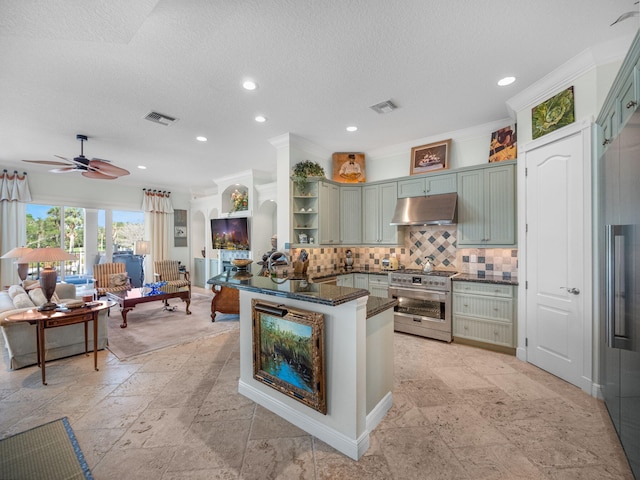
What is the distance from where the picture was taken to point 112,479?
1630mm

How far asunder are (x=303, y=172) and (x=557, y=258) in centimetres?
327

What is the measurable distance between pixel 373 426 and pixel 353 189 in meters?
3.61

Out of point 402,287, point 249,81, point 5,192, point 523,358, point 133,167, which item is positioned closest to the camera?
point 249,81

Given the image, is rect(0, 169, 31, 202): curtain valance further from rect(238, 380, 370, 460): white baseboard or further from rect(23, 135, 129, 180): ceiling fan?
rect(238, 380, 370, 460): white baseboard

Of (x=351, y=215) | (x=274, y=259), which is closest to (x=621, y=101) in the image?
(x=274, y=259)

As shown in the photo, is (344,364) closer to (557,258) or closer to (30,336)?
(557,258)

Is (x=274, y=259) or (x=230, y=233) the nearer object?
(x=274, y=259)

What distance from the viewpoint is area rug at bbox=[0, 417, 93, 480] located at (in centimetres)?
166

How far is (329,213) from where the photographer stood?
4609 mm

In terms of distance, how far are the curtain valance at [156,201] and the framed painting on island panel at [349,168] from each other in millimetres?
5479

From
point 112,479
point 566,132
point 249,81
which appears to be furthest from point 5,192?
point 566,132

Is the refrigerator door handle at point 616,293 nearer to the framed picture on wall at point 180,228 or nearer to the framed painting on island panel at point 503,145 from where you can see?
the framed painting on island panel at point 503,145

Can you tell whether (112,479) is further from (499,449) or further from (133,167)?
(133,167)

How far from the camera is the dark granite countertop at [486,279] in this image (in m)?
3.35
